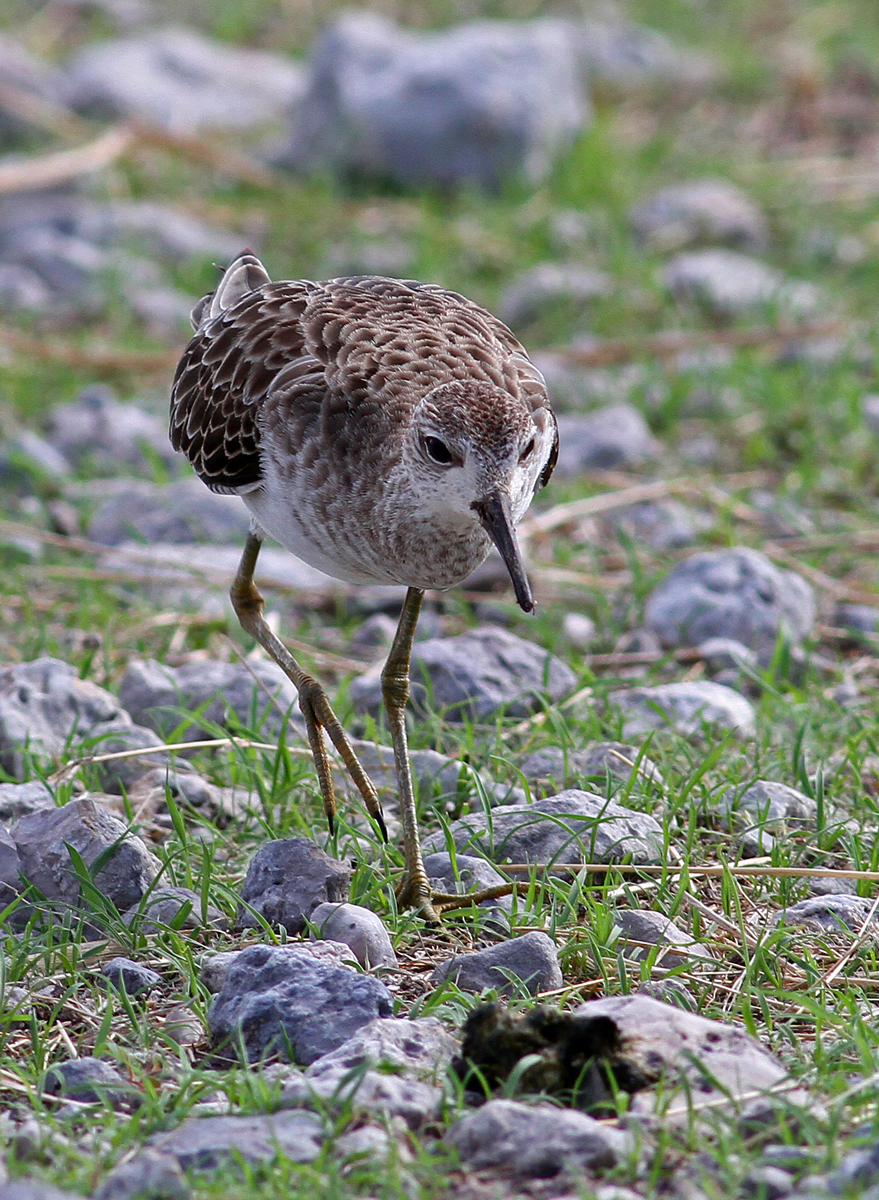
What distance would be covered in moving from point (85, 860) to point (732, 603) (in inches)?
122

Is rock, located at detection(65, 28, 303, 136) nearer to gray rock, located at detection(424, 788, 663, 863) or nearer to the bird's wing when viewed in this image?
the bird's wing

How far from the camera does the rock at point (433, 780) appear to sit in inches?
200

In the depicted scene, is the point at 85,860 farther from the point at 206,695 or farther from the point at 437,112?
the point at 437,112

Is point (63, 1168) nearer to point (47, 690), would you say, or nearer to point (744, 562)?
point (47, 690)

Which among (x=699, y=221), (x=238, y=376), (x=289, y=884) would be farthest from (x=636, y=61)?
(x=289, y=884)

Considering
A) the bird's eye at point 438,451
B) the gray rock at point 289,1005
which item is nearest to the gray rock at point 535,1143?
the gray rock at point 289,1005

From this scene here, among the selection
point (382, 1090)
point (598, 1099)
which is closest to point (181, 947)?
point (382, 1090)

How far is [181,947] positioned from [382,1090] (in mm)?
1037

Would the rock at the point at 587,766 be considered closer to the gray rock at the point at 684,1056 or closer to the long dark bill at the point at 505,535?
the long dark bill at the point at 505,535

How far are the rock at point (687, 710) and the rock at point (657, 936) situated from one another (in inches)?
49.0

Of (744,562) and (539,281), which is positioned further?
(539,281)

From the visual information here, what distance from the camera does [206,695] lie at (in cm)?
583

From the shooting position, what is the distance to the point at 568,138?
12.6m

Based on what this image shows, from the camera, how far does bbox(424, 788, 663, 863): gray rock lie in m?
4.64
